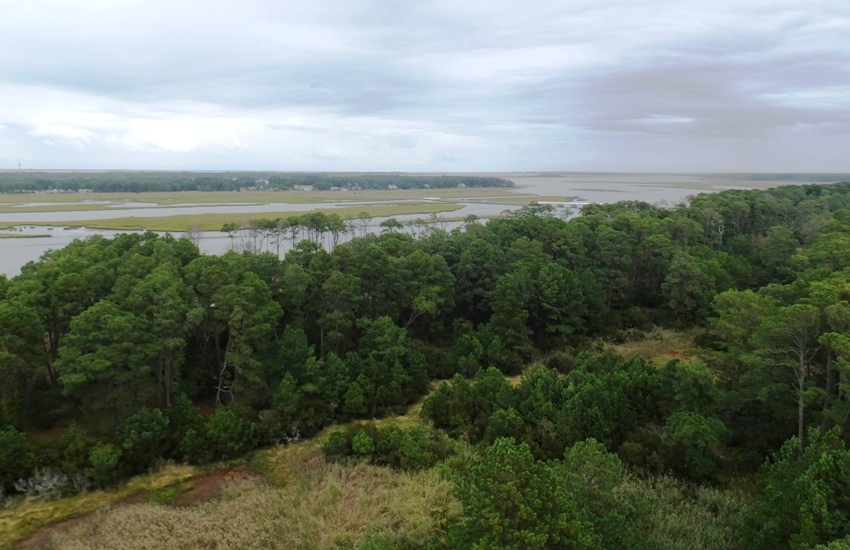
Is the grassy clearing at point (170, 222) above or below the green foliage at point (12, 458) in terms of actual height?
above

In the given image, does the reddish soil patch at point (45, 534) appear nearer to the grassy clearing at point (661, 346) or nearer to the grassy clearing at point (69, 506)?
the grassy clearing at point (69, 506)

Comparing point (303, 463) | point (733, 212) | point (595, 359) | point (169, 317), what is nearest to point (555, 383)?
point (595, 359)

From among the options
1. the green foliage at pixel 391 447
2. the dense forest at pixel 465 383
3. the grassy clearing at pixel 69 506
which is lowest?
the grassy clearing at pixel 69 506

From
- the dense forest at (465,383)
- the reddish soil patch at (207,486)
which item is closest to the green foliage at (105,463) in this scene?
the dense forest at (465,383)

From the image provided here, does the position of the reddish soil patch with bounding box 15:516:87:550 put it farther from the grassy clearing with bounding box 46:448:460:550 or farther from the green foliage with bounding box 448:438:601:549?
the green foliage with bounding box 448:438:601:549

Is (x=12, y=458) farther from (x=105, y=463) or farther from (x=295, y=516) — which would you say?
(x=295, y=516)

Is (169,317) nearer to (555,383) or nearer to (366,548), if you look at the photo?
(366,548)

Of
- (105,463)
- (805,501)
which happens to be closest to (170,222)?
(105,463)

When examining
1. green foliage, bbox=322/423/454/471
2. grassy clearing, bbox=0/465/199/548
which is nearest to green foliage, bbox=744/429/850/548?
green foliage, bbox=322/423/454/471
